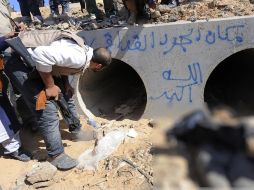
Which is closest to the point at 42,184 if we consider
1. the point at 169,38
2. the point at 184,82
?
the point at 184,82

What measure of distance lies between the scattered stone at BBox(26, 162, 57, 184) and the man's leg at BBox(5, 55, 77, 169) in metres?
0.09

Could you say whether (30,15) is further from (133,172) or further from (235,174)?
(235,174)

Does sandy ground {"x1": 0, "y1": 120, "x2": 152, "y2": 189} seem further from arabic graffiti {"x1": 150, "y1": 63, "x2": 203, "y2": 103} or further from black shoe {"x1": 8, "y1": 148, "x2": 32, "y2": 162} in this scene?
arabic graffiti {"x1": 150, "y1": 63, "x2": 203, "y2": 103}

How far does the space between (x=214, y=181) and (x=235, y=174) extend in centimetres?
5

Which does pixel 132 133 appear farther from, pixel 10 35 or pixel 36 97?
pixel 10 35

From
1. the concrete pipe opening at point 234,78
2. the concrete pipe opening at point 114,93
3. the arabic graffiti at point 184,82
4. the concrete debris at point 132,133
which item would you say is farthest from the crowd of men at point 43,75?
the concrete pipe opening at point 234,78

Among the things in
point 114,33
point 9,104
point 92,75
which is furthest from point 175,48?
point 9,104

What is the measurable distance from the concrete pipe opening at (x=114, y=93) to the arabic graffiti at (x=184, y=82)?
0.73 meters

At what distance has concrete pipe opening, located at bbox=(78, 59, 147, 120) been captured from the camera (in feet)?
21.2

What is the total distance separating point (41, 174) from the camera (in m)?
4.54

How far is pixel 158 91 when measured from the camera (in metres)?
5.79

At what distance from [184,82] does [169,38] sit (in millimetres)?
632

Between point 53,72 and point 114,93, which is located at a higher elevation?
point 53,72

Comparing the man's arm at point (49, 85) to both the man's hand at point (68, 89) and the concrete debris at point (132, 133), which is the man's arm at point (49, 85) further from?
the concrete debris at point (132, 133)
